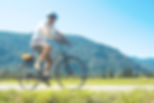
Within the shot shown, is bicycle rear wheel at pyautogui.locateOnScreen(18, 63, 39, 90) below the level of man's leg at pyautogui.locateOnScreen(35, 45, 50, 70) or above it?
below

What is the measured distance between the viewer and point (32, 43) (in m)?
5.93

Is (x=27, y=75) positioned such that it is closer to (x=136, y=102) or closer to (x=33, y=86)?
(x=33, y=86)

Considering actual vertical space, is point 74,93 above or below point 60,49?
below

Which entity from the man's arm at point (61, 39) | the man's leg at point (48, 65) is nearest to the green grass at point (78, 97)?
the man's arm at point (61, 39)

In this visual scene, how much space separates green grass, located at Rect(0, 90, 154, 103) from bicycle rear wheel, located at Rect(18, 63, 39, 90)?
2.37m

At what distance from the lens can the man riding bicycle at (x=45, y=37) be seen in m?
5.76

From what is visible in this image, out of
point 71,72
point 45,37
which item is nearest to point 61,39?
point 45,37

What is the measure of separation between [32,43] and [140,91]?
109 inches

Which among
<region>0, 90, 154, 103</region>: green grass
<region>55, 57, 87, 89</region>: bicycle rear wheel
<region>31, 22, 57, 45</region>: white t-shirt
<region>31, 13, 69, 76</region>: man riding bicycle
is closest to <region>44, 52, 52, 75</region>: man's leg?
<region>31, 13, 69, 76</region>: man riding bicycle

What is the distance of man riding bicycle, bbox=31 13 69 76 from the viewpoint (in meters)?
5.76

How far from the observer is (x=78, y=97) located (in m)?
3.67

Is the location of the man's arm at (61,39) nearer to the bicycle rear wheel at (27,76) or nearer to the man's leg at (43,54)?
the man's leg at (43,54)

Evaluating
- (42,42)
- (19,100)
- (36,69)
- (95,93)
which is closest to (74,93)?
(95,93)

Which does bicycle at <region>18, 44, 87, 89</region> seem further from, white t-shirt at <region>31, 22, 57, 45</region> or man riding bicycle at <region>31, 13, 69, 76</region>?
white t-shirt at <region>31, 22, 57, 45</region>
